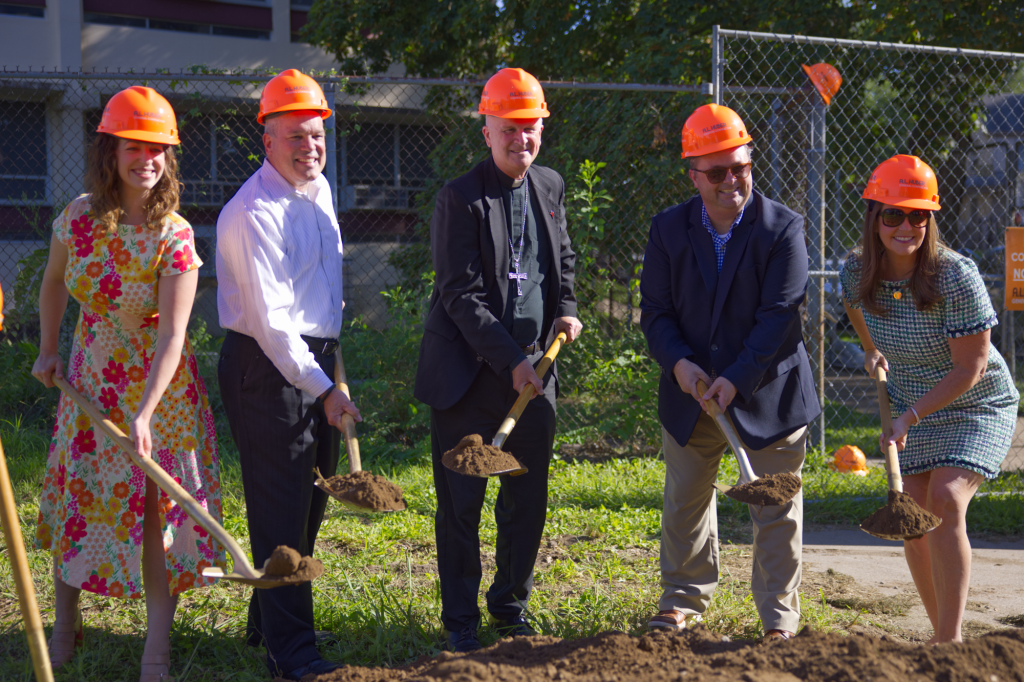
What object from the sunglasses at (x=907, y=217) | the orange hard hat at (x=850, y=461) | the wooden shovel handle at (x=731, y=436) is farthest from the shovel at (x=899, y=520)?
the orange hard hat at (x=850, y=461)

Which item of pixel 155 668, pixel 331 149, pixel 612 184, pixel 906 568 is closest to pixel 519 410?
pixel 155 668

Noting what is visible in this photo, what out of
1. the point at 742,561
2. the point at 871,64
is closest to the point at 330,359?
the point at 742,561

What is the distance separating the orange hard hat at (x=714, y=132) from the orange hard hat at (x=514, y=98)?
58 cm

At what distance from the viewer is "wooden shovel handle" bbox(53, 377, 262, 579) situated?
244cm

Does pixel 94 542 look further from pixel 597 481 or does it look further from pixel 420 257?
pixel 420 257

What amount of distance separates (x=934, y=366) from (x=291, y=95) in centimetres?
252

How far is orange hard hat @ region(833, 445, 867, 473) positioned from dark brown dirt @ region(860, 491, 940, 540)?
3.13 meters

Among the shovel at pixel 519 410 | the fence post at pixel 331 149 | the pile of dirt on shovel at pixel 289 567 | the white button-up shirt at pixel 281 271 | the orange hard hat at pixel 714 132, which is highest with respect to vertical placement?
the fence post at pixel 331 149

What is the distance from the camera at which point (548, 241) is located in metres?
3.40

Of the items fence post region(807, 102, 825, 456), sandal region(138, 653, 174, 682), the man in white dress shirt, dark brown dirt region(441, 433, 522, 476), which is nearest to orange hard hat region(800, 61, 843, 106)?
fence post region(807, 102, 825, 456)

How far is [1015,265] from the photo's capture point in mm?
5078

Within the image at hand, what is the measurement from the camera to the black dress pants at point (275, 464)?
2947mm

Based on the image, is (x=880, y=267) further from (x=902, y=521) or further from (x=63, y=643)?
(x=63, y=643)

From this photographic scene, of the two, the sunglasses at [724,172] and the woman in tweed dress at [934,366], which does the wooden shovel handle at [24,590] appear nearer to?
the sunglasses at [724,172]
